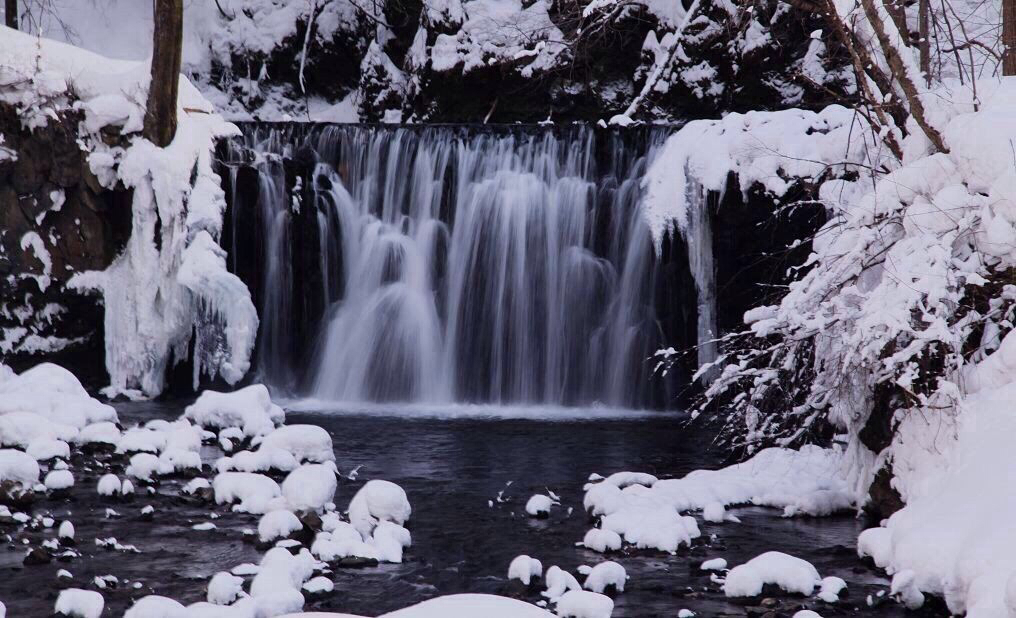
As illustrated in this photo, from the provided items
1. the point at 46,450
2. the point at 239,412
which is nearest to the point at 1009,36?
the point at 239,412

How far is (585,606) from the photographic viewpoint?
180 inches

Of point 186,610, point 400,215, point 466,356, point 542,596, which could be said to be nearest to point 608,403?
point 466,356

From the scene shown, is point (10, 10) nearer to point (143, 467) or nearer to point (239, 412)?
point (239, 412)

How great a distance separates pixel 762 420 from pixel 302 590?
11.8 feet

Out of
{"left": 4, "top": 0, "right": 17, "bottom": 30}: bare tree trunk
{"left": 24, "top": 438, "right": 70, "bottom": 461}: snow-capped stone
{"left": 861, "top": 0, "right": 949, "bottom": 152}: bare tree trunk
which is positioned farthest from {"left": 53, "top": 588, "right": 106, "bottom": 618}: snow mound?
{"left": 4, "top": 0, "right": 17, "bottom": 30}: bare tree trunk

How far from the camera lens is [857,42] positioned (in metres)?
7.09

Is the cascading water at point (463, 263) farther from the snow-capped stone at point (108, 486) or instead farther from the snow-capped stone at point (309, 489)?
the snow-capped stone at point (309, 489)

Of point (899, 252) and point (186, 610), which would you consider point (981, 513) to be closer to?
point (899, 252)

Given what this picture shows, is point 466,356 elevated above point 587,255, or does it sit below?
below

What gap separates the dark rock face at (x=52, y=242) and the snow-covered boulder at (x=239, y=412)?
3.26m

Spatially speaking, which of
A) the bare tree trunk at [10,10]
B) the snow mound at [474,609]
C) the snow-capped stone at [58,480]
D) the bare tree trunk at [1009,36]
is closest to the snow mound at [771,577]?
the snow mound at [474,609]

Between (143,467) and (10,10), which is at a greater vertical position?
(10,10)

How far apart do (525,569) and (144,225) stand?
7.32 metres

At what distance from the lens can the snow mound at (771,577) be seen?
191 inches
